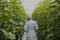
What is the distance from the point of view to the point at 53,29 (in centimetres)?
356

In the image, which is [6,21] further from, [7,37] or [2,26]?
[7,37]

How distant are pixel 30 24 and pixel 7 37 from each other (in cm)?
328

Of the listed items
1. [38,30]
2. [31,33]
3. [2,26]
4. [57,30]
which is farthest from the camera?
[38,30]

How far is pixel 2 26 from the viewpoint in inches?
197

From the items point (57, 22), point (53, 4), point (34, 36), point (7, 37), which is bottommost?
point (34, 36)

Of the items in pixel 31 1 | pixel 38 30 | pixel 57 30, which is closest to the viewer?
pixel 57 30

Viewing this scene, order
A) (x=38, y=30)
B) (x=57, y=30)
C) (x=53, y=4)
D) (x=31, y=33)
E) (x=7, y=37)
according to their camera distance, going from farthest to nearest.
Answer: (x=38, y=30) < (x=31, y=33) < (x=7, y=37) < (x=53, y=4) < (x=57, y=30)

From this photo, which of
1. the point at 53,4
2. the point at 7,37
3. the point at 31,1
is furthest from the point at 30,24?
the point at 31,1

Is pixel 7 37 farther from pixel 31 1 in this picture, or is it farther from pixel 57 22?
pixel 31 1

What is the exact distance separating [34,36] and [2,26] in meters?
2.97

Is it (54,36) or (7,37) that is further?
(7,37)

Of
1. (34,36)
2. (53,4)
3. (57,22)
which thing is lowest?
(34,36)

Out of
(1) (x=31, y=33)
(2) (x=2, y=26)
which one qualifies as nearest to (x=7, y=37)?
(2) (x=2, y=26)

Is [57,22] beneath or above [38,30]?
above
